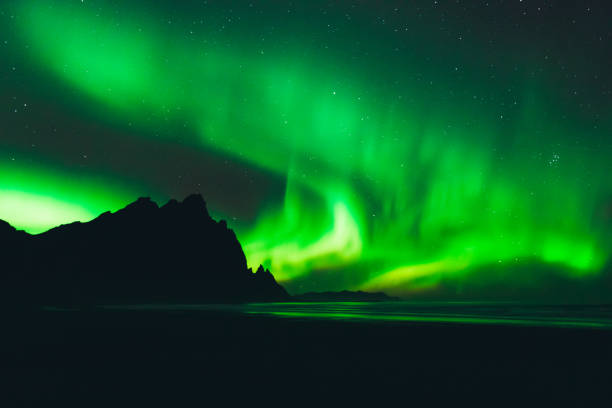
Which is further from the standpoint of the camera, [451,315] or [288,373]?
[451,315]

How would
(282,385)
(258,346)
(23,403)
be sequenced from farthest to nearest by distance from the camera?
(258,346) < (282,385) < (23,403)

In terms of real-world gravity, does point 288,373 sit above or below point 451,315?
above

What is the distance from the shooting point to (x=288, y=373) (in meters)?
13.9

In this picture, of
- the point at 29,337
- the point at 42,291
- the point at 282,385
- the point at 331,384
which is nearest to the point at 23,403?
the point at 282,385

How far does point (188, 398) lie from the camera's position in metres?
10.2

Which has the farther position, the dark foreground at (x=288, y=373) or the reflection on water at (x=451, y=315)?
the reflection on water at (x=451, y=315)

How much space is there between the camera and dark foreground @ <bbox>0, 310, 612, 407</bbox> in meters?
10.6

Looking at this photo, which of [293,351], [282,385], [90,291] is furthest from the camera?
[90,291]

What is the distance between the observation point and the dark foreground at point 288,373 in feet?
34.8

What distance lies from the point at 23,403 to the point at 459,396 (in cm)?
1004

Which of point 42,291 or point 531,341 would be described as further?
point 42,291

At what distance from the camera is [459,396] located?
1126 cm

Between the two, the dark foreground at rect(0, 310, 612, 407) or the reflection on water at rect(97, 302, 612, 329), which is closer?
the dark foreground at rect(0, 310, 612, 407)

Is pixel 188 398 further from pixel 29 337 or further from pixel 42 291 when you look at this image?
pixel 42 291
